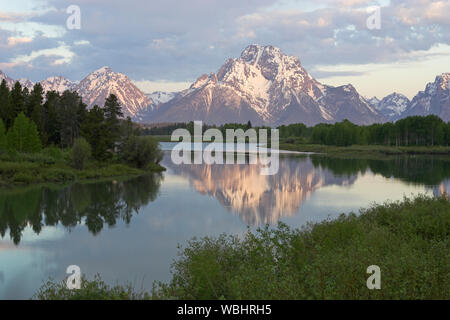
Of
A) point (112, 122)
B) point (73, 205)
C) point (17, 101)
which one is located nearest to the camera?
point (73, 205)

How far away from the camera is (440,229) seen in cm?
2667

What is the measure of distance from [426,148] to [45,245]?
166m

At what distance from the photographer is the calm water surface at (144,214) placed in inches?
1083

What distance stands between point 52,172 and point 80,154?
6602 millimetres

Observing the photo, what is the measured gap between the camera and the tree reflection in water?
4109 cm

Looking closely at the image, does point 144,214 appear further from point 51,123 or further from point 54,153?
point 51,123

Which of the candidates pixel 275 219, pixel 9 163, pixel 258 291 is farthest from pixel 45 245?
pixel 9 163

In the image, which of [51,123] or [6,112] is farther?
[51,123]

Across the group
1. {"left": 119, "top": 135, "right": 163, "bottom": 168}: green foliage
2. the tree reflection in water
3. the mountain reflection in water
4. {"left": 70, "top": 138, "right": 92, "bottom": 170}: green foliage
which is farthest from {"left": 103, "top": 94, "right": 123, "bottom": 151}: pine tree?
the tree reflection in water

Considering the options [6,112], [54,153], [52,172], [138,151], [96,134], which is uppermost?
[6,112]

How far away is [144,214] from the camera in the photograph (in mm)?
46000

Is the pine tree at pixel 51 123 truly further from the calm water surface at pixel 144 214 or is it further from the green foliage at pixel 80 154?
the calm water surface at pixel 144 214

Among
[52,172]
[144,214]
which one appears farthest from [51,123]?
[144,214]

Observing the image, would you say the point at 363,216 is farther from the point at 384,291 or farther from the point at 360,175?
the point at 360,175
